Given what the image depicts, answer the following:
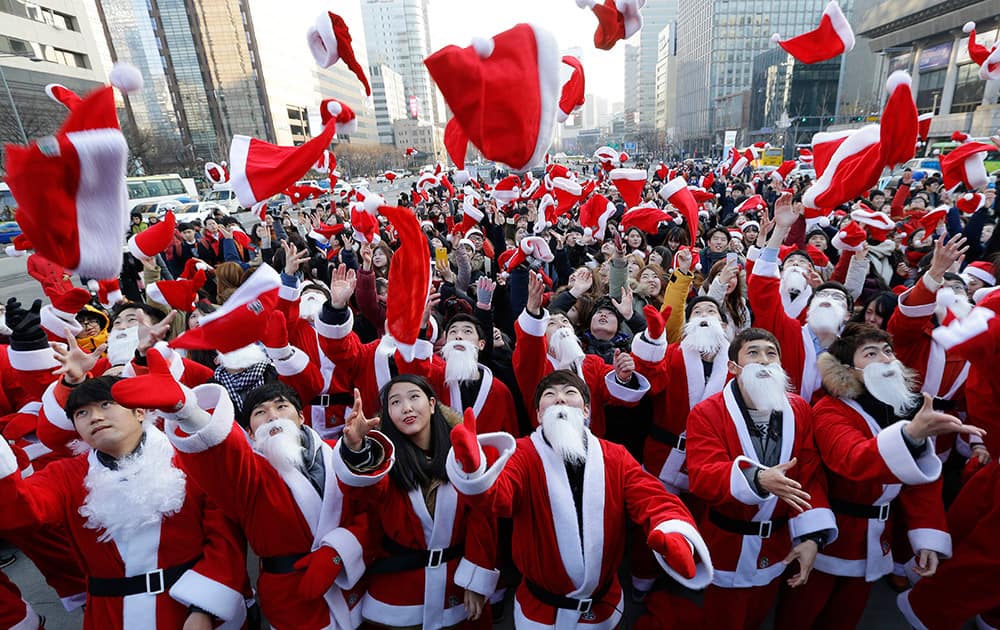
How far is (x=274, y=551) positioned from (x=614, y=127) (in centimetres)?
10577

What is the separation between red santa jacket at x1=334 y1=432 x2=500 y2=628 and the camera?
219 cm

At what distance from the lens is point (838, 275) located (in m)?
4.64

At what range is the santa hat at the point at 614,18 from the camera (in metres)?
2.50

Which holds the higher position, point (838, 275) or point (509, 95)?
point (509, 95)

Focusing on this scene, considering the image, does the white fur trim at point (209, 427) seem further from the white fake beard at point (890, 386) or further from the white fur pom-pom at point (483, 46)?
the white fake beard at point (890, 386)

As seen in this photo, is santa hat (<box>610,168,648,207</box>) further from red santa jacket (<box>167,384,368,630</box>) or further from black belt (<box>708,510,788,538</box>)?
red santa jacket (<box>167,384,368,630</box>)

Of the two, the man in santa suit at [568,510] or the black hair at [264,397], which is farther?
the black hair at [264,397]

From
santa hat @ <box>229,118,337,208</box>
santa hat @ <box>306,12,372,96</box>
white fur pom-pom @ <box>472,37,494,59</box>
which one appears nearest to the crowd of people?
santa hat @ <box>229,118,337,208</box>

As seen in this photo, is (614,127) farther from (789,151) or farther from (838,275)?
(838,275)

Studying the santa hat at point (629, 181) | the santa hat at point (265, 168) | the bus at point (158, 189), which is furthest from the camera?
the bus at point (158, 189)

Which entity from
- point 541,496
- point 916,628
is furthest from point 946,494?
point 541,496

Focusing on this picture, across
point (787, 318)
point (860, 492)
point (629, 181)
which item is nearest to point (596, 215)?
point (629, 181)

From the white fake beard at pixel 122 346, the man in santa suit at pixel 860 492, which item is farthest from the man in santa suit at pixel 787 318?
the white fake beard at pixel 122 346

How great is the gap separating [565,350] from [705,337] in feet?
2.77
